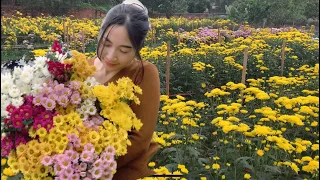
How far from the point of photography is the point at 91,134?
92 cm

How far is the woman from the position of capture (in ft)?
3.67

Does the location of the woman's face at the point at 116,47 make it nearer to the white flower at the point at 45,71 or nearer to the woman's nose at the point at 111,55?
the woman's nose at the point at 111,55

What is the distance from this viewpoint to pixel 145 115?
3.79ft

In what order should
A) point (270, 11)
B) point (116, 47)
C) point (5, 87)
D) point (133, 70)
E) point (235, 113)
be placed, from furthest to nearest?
point (270, 11)
point (235, 113)
point (133, 70)
point (116, 47)
point (5, 87)

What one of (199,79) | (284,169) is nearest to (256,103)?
(199,79)

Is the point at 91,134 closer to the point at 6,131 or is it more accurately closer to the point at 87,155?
the point at 87,155

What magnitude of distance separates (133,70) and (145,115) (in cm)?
17

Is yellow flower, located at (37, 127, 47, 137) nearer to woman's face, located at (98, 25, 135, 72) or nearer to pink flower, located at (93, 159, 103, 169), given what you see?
pink flower, located at (93, 159, 103, 169)

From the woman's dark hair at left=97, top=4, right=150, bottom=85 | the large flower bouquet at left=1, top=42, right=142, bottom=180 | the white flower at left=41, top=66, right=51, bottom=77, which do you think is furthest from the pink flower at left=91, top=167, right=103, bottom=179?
Answer: the woman's dark hair at left=97, top=4, right=150, bottom=85

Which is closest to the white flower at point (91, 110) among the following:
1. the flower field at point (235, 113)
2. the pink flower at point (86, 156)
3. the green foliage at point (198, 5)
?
the pink flower at point (86, 156)

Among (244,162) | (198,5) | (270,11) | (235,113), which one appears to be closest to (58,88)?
(244,162)

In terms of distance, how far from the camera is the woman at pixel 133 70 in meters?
1.12

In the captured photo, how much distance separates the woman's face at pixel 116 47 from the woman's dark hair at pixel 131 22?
0.4 inches

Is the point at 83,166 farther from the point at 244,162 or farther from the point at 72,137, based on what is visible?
the point at 244,162
